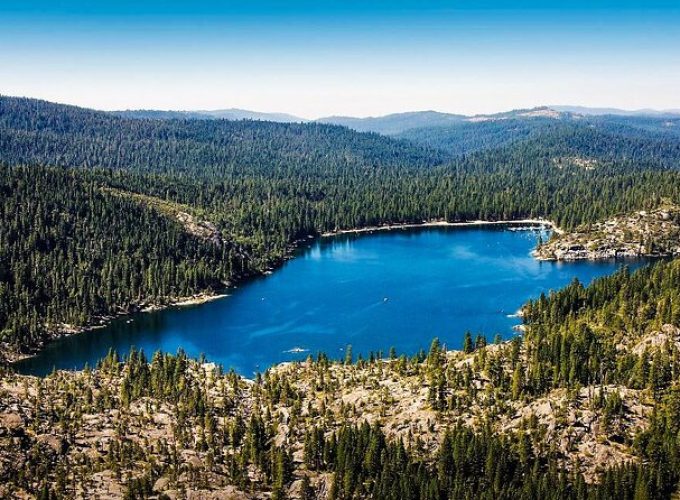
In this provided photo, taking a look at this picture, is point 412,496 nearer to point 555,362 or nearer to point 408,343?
point 555,362

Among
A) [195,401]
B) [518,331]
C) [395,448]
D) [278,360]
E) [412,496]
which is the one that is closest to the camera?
[412,496]

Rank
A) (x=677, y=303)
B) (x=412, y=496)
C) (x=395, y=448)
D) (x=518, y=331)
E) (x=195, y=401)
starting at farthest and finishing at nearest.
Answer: (x=518, y=331)
(x=677, y=303)
(x=195, y=401)
(x=395, y=448)
(x=412, y=496)

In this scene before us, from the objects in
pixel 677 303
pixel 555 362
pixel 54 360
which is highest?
pixel 677 303

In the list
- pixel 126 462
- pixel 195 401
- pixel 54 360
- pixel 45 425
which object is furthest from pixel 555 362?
pixel 54 360

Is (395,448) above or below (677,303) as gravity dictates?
below

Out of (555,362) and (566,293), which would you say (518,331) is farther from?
(555,362)

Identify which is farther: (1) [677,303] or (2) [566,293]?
(2) [566,293]

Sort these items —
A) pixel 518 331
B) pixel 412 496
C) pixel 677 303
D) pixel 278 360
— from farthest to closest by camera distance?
pixel 518 331 → pixel 278 360 → pixel 677 303 → pixel 412 496

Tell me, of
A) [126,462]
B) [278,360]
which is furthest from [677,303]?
[126,462]

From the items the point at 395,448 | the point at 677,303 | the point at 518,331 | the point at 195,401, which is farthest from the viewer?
the point at 518,331
